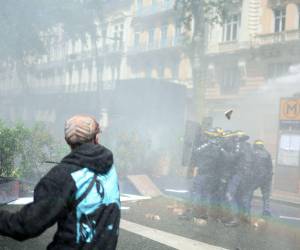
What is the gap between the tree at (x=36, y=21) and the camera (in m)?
22.8

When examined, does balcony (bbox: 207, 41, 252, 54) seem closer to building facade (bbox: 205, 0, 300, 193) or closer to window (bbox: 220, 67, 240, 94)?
building facade (bbox: 205, 0, 300, 193)

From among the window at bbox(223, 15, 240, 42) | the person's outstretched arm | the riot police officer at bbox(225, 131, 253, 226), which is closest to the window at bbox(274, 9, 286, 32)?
the window at bbox(223, 15, 240, 42)

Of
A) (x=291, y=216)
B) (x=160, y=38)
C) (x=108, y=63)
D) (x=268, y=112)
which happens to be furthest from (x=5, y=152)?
(x=108, y=63)

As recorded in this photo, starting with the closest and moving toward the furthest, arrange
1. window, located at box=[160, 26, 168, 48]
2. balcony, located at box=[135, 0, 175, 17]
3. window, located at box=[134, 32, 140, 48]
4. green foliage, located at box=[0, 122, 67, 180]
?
green foliage, located at box=[0, 122, 67, 180] < balcony, located at box=[135, 0, 175, 17] < window, located at box=[160, 26, 168, 48] < window, located at box=[134, 32, 140, 48]

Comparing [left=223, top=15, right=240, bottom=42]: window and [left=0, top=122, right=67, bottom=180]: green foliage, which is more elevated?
[left=223, top=15, right=240, bottom=42]: window

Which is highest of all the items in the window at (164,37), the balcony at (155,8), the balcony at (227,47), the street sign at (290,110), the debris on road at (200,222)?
the balcony at (155,8)

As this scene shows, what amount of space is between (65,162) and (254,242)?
184 inches

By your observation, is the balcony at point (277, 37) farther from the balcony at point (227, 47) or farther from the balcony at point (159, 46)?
the balcony at point (159, 46)

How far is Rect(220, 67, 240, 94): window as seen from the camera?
2805 centimetres

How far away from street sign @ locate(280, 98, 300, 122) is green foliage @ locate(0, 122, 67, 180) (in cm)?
552

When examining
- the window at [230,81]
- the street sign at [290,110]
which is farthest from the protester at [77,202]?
the window at [230,81]

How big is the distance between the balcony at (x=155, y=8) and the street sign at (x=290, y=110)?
23965 mm

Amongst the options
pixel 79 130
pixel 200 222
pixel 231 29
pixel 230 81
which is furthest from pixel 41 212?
pixel 231 29

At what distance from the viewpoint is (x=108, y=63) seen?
41.2 m
